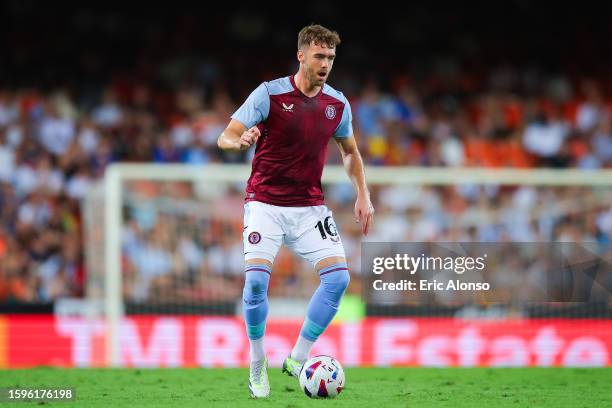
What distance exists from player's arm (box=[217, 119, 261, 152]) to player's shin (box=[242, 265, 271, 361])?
0.91m

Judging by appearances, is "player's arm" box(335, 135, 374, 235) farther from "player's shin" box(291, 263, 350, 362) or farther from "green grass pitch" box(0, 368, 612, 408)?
"green grass pitch" box(0, 368, 612, 408)

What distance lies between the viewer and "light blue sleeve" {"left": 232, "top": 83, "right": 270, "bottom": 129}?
7418mm

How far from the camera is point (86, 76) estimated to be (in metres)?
18.8

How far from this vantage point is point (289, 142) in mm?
7645

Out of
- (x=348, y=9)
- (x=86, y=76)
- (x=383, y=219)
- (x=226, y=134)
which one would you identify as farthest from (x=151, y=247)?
(x=348, y=9)

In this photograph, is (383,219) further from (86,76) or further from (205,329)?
(86,76)

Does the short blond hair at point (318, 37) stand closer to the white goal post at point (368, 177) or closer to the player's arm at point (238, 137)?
the player's arm at point (238, 137)

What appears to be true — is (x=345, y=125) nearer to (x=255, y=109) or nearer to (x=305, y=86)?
(x=305, y=86)

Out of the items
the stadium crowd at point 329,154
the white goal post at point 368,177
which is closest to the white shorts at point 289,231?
the stadium crowd at point 329,154

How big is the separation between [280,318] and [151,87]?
769 centimetres

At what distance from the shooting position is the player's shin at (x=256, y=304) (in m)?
7.43

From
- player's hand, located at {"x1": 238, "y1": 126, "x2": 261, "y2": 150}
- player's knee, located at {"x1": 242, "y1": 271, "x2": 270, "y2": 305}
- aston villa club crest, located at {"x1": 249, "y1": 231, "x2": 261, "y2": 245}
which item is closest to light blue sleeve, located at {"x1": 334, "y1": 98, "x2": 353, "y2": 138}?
aston villa club crest, located at {"x1": 249, "y1": 231, "x2": 261, "y2": 245}

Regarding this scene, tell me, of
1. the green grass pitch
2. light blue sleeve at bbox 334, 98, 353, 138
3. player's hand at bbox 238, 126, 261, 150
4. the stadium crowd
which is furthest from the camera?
the stadium crowd

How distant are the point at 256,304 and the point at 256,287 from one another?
14 cm
